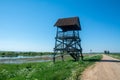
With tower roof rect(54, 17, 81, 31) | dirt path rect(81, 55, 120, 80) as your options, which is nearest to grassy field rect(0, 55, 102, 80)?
dirt path rect(81, 55, 120, 80)

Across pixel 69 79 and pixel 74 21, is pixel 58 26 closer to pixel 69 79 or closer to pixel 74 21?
pixel 74 21

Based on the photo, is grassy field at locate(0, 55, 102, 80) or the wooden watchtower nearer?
grassy field at locate(0, 55, 102, 80)

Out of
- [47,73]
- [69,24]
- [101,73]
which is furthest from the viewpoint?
[69,24]

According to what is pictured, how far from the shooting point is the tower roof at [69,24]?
1444 inches

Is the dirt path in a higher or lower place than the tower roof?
lower

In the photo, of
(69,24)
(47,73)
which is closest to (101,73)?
(47,73)

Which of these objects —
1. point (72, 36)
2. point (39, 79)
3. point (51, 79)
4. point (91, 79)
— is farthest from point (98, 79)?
point (72, 36)

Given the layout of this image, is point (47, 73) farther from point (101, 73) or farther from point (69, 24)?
point (69, 24)

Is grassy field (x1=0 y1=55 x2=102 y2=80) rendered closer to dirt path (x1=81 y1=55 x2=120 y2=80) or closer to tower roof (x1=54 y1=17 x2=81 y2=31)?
dirt path (x1=81 y1=55 x2=120 y2=80)

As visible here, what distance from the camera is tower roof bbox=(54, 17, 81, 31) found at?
36672 mm

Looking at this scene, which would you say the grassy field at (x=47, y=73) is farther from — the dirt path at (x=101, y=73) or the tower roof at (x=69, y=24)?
the tower roof at (x=69, y=24)

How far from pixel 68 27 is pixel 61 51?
4.92 meters

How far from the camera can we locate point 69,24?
36688 millimetres

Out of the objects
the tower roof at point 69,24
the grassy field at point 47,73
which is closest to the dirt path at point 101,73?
the grassy field at point 47,73
